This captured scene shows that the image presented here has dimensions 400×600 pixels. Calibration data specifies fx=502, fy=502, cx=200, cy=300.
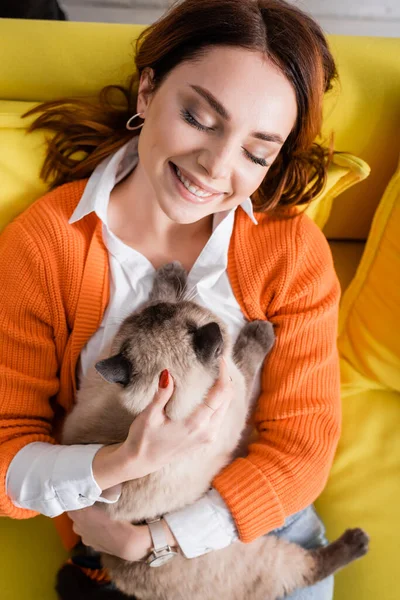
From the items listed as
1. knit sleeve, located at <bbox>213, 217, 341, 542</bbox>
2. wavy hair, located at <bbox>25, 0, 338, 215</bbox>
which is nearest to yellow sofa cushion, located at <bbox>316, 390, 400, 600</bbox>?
knit sleeve, located at <bbox>213, 217, 341, 542</bbox>

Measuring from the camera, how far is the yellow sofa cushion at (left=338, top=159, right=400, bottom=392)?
59.0 inches

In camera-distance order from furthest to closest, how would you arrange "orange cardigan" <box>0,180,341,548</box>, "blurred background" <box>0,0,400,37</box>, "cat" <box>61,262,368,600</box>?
"blurred background" <box>0,0,400,37</box>, "orange cardigan" <box>0,180,341,548</box>, "cat" <box>61,262,368,600</box>

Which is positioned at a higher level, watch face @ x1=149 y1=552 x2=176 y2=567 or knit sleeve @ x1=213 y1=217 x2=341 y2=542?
knit sleeve @ x1=213 y1=217 x2=341 y2=542

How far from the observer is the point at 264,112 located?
1000 mm

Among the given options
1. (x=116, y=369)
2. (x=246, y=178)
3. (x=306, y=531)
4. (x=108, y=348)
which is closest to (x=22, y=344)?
(x=108, y=348)

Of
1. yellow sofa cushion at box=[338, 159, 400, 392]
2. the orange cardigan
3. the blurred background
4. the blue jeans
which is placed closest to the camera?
the orange cardigan

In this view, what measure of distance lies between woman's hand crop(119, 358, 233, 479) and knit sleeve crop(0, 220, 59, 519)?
0.97 feet

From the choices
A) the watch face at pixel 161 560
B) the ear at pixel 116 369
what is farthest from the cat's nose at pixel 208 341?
the watch face at pixel 161 560

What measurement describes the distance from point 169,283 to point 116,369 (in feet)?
1.08

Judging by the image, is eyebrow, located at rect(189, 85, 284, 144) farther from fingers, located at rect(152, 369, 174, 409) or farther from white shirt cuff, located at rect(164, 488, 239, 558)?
white shirt cuff, located at rect(164, 488, 239, 558)

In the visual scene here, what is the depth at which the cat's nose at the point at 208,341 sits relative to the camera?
1035mm

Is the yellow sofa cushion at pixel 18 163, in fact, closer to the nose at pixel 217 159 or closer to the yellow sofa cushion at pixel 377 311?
the yellow sofa cushion at pixel 377 311

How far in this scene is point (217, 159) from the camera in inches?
40.5

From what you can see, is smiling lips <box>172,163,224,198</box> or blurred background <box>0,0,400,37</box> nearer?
smiling lips <box>172,163,224,198</box>
